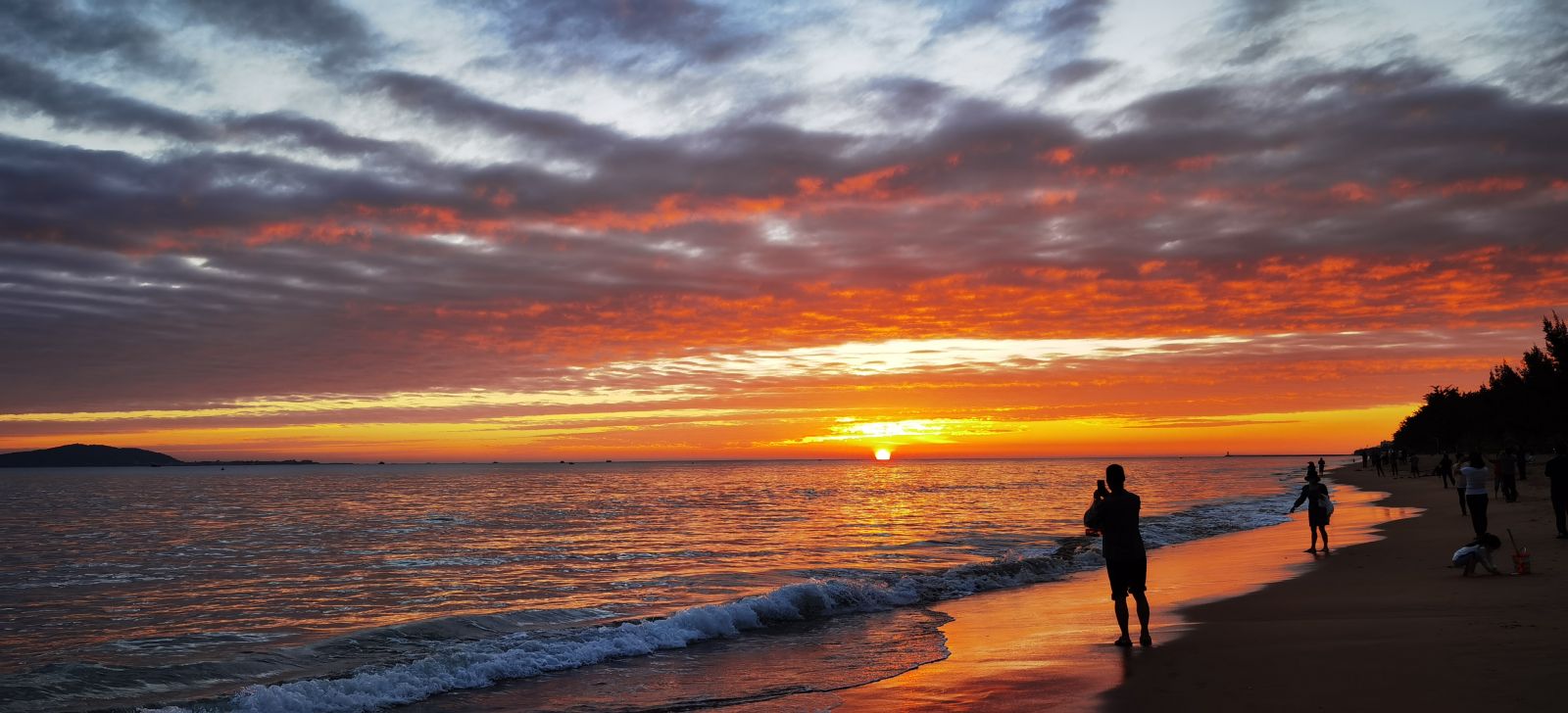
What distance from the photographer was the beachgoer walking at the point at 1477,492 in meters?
19.3

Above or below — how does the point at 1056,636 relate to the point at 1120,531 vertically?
below

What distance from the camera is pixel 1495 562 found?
17.9 m

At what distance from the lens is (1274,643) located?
11727mm

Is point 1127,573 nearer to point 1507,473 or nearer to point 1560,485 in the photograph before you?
point 1560,485

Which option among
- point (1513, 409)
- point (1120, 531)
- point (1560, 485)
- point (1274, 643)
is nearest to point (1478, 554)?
point (1560, 485)

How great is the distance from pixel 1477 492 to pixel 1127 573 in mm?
12552

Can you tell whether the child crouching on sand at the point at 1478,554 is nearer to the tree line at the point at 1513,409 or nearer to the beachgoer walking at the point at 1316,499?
the beachgoer walking at the point at 1316,499

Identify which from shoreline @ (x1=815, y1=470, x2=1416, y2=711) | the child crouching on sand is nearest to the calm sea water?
shoreline @ (x1=815, y1=470, x2=1416, y2=711)

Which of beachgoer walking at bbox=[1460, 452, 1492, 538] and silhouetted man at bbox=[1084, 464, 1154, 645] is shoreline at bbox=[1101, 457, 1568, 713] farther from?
silhouetted man at bbox=[1084, 464, 1154, 645]

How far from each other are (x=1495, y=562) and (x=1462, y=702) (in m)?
12.4

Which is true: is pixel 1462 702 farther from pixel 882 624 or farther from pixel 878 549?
pixel 878 549

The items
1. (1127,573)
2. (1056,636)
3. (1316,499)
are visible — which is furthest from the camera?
(1316,499)

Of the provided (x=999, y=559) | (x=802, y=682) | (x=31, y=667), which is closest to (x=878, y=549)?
(x=999, y=559)

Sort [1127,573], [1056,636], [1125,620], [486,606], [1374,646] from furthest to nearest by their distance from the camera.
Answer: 1. [486,606]
2. [1056,636]
3. [1125,620]
4. [1127,573]
5. [1374,646]
